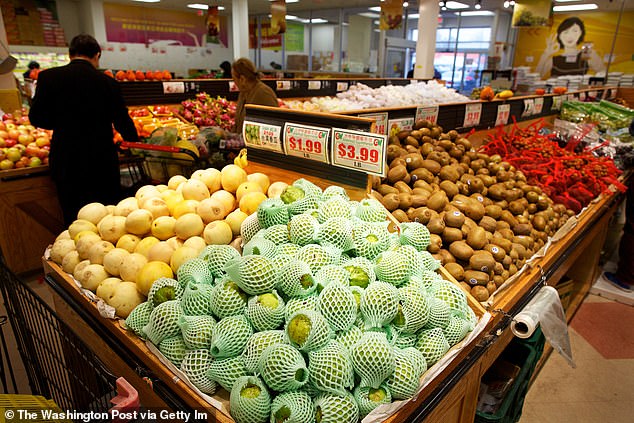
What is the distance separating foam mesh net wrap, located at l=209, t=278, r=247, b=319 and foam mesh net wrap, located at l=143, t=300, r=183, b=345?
124 mm

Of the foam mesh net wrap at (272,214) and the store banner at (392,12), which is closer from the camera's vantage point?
the foam mesh net wrap at (272,214)

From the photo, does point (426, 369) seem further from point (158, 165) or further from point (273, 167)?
point (158, 165)

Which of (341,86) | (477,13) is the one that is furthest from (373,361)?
(477,13)

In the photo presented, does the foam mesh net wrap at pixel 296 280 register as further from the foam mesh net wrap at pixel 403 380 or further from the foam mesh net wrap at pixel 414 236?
the foam mesh net wrap at pixel 414 236

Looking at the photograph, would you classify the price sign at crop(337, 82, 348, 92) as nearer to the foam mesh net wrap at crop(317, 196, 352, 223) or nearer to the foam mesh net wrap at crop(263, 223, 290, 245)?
the foam mesh net wrap at crop(317, 196, 352, 223)

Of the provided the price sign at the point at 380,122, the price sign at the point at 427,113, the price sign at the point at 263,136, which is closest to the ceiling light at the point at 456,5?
the price sign at the point at 427,113

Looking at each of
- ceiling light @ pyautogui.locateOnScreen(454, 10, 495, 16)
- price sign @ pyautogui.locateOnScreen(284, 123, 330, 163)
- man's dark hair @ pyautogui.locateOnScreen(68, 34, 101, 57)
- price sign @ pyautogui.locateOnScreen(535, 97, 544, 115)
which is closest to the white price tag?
man's dark hair @ pyautogui.locateOnScreen(68, 34, 101, 57)

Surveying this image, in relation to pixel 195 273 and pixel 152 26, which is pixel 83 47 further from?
pixel 152 26

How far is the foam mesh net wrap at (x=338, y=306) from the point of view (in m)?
1.29

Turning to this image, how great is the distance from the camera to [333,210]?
1680mm

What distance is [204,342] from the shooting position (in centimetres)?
131

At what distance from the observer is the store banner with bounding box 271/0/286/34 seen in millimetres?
9102

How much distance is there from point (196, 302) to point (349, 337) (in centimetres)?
51

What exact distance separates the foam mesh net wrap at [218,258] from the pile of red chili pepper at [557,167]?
2501mm
